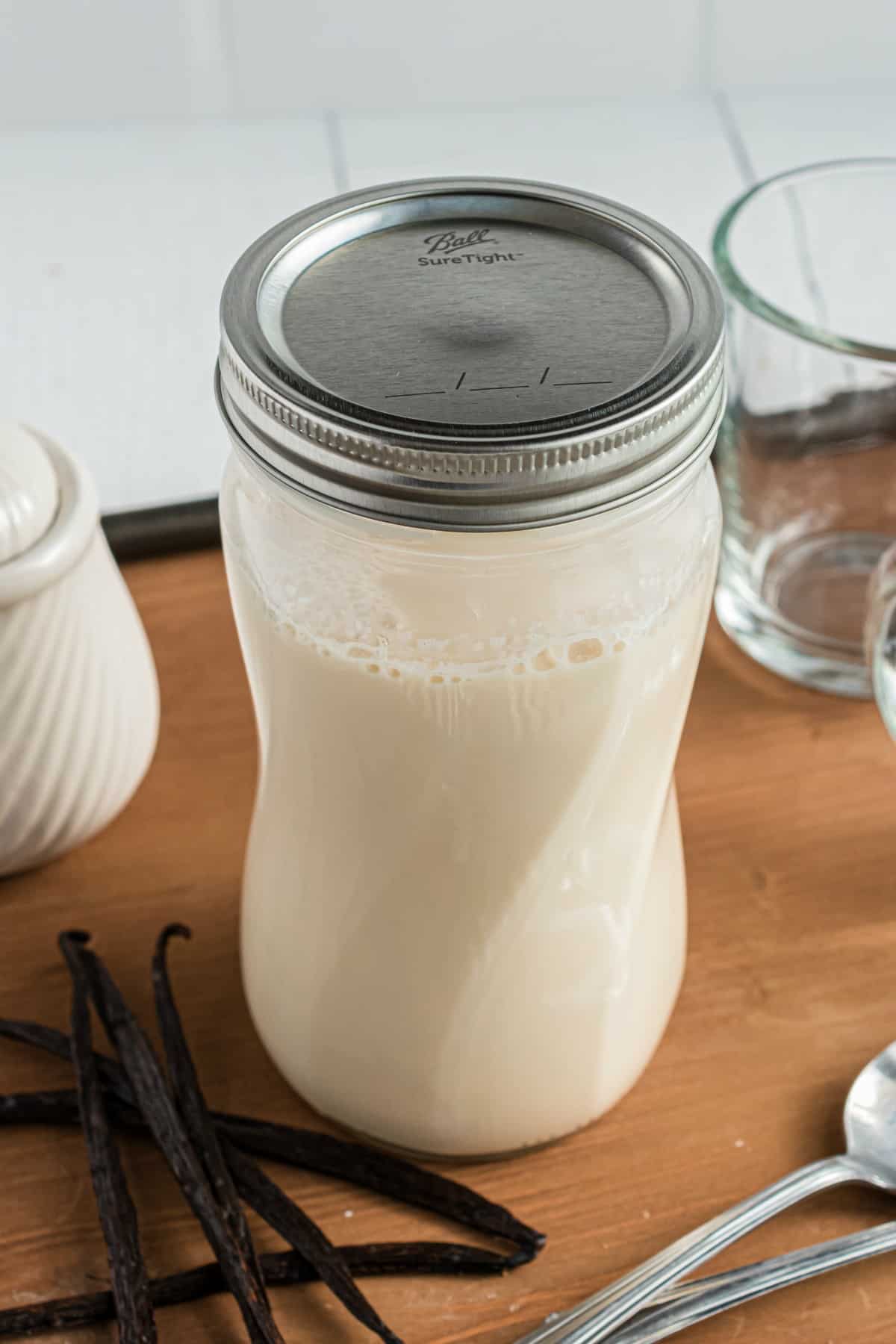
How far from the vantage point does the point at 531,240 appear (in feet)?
1.54

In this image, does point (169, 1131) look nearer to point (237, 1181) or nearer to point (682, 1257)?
point (237, 1181)

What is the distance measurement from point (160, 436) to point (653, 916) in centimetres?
65

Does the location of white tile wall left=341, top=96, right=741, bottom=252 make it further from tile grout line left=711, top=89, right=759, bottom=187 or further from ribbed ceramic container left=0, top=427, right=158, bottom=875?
ribbed ceramic container left=0, top=427, right=158, bottom=875

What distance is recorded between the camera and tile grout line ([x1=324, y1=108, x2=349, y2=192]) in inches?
56.4

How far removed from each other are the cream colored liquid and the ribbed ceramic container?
0.09m

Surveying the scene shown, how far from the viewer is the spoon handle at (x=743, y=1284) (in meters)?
0.49

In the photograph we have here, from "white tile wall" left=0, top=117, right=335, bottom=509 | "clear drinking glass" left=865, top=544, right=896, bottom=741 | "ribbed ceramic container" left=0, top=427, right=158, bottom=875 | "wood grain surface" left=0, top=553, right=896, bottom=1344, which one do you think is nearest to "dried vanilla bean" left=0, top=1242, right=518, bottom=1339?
"wood grain surface" left=0, top=553, right=896, bottom=1344

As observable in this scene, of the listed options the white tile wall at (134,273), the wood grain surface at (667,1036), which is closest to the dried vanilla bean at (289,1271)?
the wood grain surface at (667,1036)

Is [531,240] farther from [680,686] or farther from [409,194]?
[680,686]

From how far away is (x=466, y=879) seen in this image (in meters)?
0.49

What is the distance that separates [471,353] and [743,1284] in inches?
Answer: 11.9

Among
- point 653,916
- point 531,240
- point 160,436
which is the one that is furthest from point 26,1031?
point 160,436

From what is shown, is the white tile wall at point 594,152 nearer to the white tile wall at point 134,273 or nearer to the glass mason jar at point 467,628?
the white tile wall at point 134,273

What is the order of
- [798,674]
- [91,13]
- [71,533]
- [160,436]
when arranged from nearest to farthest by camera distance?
[71,533] < [798,674] < [160,436] < [91,13]
